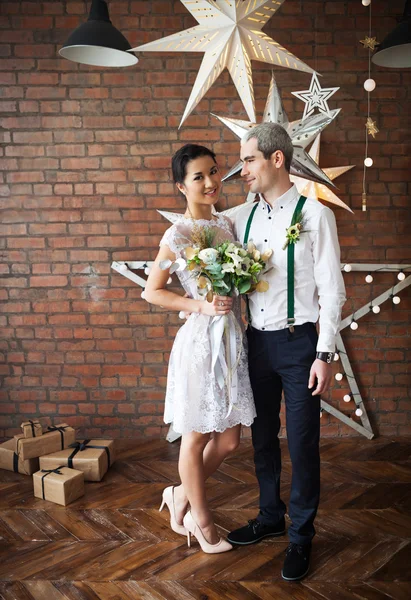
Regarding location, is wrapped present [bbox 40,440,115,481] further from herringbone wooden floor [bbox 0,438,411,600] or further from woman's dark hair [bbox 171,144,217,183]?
woman's dark hair [bbox 171,144,217,183]

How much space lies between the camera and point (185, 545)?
2.61 m

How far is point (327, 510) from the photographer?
2.93 m

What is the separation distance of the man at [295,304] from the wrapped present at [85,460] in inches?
52.0

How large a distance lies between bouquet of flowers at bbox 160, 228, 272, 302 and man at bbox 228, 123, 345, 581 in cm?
12

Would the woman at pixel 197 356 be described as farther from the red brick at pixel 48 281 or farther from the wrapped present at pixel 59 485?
the red brick at pixel 48 281

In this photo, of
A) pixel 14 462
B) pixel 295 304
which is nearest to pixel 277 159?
pixel 295 304

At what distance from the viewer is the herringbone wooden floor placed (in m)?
2.27

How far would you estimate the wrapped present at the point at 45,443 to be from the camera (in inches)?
133

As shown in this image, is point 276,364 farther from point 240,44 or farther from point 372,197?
point 372,197

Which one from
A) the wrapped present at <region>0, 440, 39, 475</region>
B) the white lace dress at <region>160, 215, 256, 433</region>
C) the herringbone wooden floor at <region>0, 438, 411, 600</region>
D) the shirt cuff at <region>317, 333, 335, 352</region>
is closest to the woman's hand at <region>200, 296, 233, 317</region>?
the white lace dress at <region>160, 215, 256, 433</region>

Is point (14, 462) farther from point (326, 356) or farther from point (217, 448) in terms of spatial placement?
point (326, 356)

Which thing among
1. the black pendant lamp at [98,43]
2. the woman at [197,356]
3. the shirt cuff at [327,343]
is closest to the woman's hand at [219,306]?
the woman at [197,356]

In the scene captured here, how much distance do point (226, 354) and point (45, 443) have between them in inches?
63.7

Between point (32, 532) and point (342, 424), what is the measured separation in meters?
2.22
